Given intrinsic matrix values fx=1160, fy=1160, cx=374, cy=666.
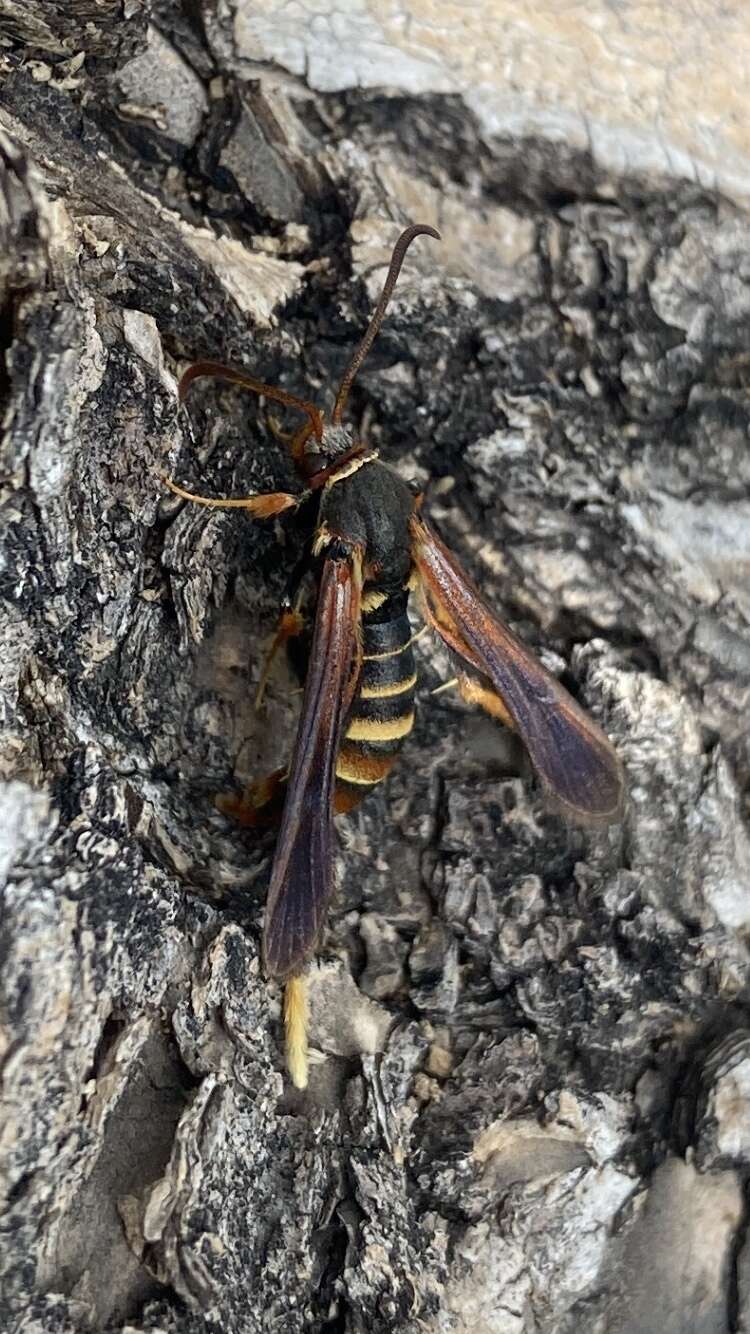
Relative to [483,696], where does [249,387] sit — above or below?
above

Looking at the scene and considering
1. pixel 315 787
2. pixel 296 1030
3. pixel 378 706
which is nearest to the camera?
pixel 296 1030

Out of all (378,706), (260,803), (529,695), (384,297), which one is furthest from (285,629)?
(384,297)

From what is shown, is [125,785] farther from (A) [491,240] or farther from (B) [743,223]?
(B) [743,223]

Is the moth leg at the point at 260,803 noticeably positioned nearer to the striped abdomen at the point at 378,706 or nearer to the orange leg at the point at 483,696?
the striped abdomen at the point at 378,706

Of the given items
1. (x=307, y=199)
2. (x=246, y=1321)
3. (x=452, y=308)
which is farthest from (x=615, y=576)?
(x=246, y=1321)

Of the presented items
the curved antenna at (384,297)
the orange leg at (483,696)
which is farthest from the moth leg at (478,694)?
the curved antenna at (384,297)

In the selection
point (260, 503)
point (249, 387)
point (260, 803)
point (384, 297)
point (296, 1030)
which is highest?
point (384, 297)

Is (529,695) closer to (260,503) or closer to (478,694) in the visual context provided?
(478,694)
